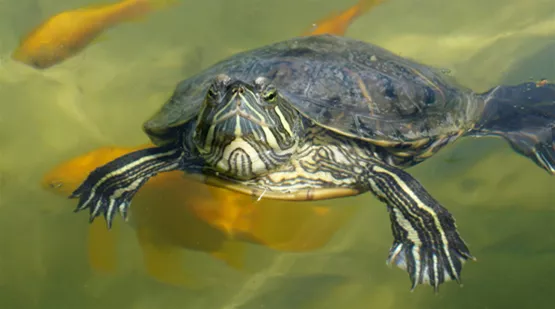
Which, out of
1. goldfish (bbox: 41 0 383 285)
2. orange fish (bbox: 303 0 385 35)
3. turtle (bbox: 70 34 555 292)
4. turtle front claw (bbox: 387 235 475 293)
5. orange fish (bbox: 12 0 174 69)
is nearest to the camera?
turtle (bbox: 70 34 555 292)

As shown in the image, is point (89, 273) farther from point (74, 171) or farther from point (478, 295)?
point (478, 295)

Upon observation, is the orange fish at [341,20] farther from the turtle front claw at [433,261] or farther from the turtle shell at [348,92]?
the turtle front claw at [433,261]

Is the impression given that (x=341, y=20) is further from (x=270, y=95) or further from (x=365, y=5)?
(x=270, y=95)

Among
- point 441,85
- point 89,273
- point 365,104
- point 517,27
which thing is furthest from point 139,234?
point 517,27

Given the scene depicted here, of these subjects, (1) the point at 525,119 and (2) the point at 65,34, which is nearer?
(1) the point at 525,119

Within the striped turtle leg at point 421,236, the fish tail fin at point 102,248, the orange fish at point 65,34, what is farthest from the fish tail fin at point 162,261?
the orange fish at point 65,34

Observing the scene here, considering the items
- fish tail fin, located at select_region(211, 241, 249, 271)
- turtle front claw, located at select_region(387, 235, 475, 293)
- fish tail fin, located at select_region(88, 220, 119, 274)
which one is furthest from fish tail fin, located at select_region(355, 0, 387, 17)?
fish tail fin, located at select_region(88, 220, 119, 274)

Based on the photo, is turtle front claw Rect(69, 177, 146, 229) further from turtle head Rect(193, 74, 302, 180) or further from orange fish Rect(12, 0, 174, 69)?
orange fish Rect(12, 0, 174, 69)

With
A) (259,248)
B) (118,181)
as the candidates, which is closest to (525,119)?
(259,248)
